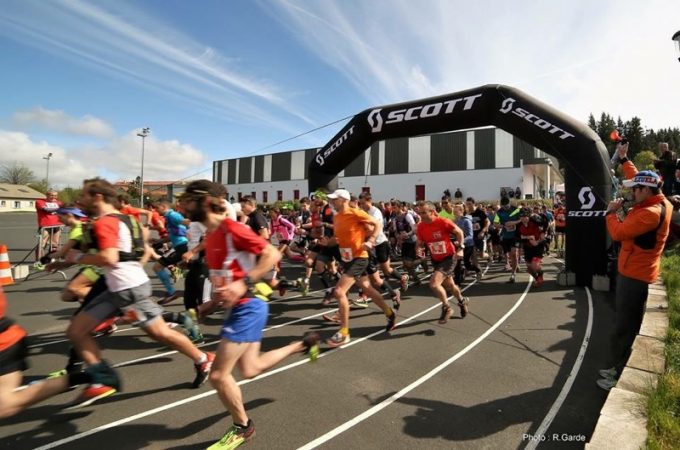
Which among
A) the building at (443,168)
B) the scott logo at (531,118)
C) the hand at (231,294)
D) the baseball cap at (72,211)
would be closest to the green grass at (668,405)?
the hand at (231,294)

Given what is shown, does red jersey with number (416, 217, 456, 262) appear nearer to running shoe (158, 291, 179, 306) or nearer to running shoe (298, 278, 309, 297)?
running shoe (298, 278, 309, 297)

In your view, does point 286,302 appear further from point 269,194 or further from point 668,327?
point 269,194

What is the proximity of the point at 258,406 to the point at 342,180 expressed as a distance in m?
44.9

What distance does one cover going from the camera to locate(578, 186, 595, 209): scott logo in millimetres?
8209

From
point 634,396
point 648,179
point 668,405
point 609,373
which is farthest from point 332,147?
point 668,405

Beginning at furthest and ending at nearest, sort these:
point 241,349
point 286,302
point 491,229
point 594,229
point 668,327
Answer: point 491,229 < point 594,229 < point 286,302 < point 668,327 < point 241,349

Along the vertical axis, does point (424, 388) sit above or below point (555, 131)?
below

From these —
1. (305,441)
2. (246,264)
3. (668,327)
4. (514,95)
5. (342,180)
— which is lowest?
(305,441)

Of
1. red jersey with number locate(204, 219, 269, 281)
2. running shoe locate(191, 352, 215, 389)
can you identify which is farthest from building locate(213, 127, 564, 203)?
red jersey with number locate(204, 219, 269, 281)

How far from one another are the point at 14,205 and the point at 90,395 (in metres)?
79.2

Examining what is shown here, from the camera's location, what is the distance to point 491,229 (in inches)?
518

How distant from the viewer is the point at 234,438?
276 cm

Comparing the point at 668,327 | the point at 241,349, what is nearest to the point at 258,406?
the point at 241,349

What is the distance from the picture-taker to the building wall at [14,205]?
61.4m
